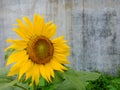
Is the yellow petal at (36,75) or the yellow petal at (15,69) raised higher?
the yellow petal at (15,69)

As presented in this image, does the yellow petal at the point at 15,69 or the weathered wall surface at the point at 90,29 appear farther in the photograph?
the weathered wall surface at the point at 90,29

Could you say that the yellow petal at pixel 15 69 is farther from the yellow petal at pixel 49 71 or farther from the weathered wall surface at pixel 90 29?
the weathered wall surface at pixel 90 29

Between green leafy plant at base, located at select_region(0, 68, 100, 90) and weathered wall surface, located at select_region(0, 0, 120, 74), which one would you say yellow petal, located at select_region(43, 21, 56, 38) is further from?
weathered wall surface, located at select_region(0, 0, 120, 74)

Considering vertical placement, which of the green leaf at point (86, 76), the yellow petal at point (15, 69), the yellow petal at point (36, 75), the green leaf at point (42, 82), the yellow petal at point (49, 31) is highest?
the yellow petal at point (49, 31)

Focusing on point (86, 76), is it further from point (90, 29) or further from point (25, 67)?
point (90, 29)

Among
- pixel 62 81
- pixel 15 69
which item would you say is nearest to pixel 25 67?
pixel 15 69

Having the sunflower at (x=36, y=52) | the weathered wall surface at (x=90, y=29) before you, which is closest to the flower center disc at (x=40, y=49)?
the sunflower at (x=36, y=52)

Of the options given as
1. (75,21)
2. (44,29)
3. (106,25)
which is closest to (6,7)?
(75,21)
